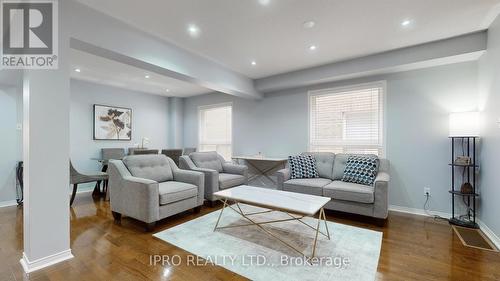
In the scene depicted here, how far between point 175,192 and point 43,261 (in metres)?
1.38

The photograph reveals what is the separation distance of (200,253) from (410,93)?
3.79 m

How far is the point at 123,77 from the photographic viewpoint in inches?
179

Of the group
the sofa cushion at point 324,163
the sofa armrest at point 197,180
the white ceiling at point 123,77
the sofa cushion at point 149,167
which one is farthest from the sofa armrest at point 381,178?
the white ceiling at point 123,77

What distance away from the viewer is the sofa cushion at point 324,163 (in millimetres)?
3854

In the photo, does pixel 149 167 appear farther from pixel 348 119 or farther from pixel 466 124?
pixel 466 124

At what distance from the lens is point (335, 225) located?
9.52ft

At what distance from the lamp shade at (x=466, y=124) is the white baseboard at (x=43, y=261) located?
4669mm

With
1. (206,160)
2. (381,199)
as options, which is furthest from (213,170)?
(381,199)

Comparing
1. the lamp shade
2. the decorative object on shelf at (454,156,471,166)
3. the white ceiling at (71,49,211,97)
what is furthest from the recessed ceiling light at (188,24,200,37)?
the decorative object on shelf at (454,156,471,166)

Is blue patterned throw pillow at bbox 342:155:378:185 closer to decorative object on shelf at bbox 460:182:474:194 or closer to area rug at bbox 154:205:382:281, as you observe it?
area rug at bbox 154:205:382:281

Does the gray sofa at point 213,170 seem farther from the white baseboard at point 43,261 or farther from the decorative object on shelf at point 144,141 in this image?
the decorative object on shelf at point 144,141

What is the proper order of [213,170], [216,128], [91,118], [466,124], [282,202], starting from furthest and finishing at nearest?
[216,128] → [91,118] → [213,170] → [466,124] → [282,202]

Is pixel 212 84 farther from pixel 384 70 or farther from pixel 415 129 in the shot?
pixel 415 129

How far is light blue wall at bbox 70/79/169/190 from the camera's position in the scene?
4711 mm
